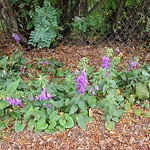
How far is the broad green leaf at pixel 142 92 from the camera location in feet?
9.23

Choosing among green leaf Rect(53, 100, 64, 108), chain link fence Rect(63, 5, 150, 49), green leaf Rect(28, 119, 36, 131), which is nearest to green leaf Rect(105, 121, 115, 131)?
green leaf Rect(53, 100, 64, 108)

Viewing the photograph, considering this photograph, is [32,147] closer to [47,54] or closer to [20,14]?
[47,54]

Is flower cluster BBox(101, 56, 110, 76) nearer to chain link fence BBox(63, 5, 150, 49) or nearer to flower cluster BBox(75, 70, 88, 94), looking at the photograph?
flower cluster BBox(75, 70, 88, 94)

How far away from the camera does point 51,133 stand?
2.47 meters

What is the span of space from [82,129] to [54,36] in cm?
153

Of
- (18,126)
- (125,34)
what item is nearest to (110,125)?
(18,126)

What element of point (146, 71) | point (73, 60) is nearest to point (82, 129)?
point (146, 71)

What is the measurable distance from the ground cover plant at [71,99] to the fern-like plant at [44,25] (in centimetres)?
69

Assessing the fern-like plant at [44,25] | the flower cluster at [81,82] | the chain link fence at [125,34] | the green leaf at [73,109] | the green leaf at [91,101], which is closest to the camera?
the flower cluster at [81,82]

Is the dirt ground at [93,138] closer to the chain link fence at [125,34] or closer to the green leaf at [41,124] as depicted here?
the green leaf at [41,124]

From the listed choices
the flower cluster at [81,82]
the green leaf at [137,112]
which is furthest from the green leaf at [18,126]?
the green leaf at [137,112]

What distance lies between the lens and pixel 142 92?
9.25 ft

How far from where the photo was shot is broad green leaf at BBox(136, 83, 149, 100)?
281cm

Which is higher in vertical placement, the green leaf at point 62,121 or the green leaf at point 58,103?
the green leaf at point 58,103
